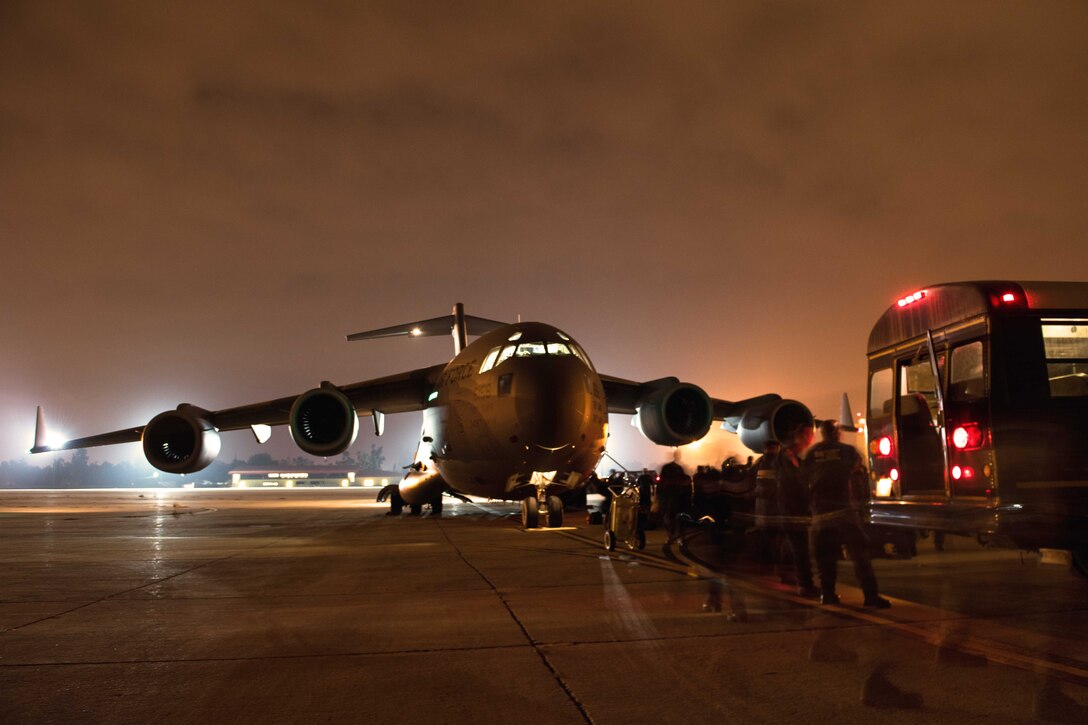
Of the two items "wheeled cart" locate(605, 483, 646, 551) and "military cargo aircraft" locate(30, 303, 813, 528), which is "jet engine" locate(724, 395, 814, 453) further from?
"wheeled cart" locate(605, 483, 646, 551)

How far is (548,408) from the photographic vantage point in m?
12.5

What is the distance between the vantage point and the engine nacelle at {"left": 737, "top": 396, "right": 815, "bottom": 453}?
720 inches

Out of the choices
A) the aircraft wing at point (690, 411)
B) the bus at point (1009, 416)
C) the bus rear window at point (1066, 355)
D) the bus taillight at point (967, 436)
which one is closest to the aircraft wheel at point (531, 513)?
the aircraft wing at point (690, 411)

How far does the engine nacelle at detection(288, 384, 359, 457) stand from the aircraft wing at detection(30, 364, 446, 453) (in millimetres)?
1985

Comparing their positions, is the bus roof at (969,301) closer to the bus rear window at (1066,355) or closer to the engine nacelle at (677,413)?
the bus rear window at (1066,355)

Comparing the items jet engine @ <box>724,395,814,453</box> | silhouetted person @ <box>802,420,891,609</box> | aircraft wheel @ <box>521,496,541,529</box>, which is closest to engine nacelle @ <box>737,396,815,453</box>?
jet engine @ <box>724,395,814,453</box>

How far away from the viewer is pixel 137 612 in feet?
20.1

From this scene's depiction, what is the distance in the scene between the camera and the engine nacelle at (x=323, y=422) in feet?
52.2

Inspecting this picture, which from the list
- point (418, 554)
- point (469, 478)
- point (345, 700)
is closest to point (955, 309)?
point (345, 700)

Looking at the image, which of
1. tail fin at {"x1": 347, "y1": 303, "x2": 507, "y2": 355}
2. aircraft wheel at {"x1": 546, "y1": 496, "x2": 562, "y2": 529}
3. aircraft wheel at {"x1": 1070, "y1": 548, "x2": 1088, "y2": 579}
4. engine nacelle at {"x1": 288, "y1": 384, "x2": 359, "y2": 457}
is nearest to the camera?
aircraft wheel at {"x1": 1070, "y1": 548, "x2": 1088, "y2": 579}

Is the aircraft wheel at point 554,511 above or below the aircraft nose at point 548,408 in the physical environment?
below

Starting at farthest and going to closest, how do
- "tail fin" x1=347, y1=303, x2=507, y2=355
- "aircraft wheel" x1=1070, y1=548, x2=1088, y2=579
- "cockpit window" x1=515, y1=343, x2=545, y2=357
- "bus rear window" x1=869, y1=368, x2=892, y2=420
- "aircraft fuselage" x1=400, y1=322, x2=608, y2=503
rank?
"tail fin" x1=347, y1=303, x2=507, y2=355, "cockpit window" x1=515, y1=343, x2=545, y2=357, "aircraft fuselage" x1=400, y1=322, x2=608, y2=503, "bus rear window" x1=869, y1=368, x2=892, y2=420, "aircraft wheel" x1=1070, y1=548, x2=1088, y2=579

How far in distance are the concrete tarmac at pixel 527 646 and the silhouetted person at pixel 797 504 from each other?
29 centimetres

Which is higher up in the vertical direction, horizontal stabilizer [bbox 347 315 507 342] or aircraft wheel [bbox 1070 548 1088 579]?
horizontal stabilizer [bbox 347 315 507 342]
